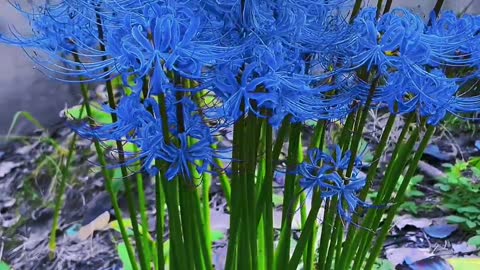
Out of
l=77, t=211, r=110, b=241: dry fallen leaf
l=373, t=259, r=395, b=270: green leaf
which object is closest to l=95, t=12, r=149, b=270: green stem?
l=373, t=259, r=395, b=270: green leaf

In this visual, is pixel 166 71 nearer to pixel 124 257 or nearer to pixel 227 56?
pixel 227 56

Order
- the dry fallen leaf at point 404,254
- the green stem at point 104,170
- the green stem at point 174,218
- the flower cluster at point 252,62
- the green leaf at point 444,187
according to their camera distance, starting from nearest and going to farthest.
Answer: the flower cluster at point 252,62
the green stem at point 174,218
the green stem at point 104,170
the dry fallen leaf at point 404,254
the green leaf at point 444,187

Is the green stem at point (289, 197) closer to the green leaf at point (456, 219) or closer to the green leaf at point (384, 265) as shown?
the green leaf at point (384, 265)

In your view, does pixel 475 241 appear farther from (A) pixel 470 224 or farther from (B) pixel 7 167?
(B) pixel 7 167

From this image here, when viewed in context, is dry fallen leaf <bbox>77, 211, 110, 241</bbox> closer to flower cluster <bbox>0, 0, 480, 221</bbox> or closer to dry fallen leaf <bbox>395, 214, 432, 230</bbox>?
dry fallen leaf <bbox>395, 214, 432, 230</bbox>

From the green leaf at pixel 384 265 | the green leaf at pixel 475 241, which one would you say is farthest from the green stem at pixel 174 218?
the green leaf at pixel 475 241

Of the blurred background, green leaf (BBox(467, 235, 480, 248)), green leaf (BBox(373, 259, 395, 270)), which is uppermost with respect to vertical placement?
the blurred background

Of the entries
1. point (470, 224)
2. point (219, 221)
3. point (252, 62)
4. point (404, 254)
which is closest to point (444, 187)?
point (470, 224)
